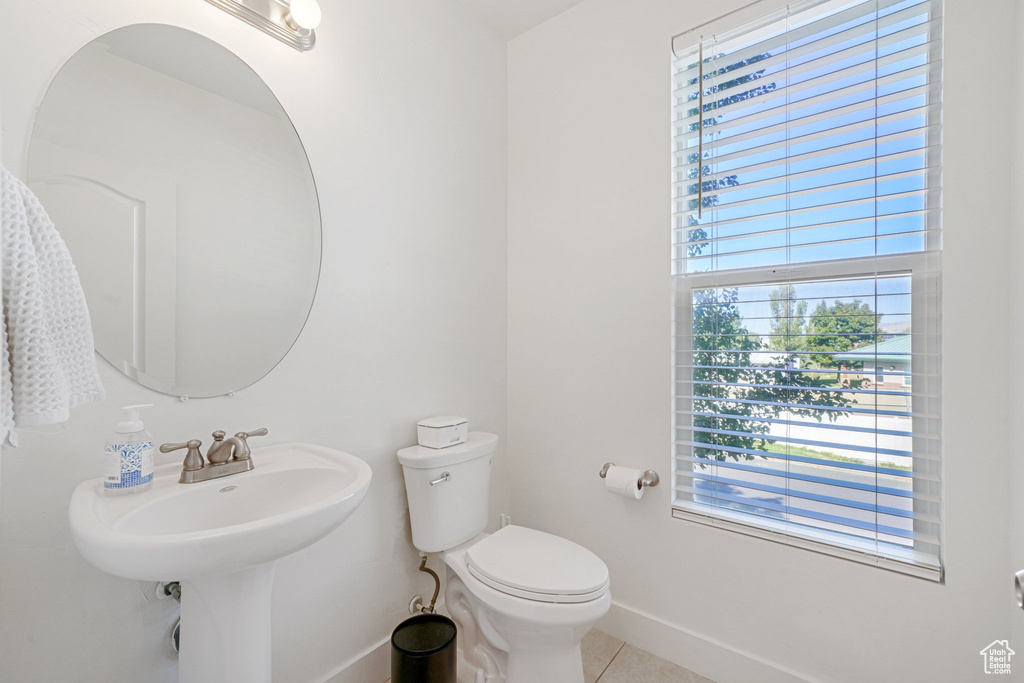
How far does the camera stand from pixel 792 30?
1.45 m

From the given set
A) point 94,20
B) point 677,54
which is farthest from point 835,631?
point 94,20

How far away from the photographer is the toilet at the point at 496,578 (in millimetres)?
1234

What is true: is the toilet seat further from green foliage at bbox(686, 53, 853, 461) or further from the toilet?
green foliage at bbox(686, 53, 853, 461)

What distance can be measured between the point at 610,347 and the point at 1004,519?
1132mm

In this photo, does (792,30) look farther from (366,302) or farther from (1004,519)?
(366,302)

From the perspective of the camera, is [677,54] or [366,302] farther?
[677,54]

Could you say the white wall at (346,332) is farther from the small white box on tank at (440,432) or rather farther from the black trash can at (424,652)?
the black trash can at (424,652)

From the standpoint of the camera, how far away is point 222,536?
2.47 ft

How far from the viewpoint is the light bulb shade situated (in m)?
1.24

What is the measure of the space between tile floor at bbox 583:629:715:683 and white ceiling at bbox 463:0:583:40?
2510mm

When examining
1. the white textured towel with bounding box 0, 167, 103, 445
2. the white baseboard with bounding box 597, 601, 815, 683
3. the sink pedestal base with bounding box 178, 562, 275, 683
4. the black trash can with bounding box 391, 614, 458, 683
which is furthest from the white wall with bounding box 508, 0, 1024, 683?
the white textured towel with bounding box 0, 167, 103, 445

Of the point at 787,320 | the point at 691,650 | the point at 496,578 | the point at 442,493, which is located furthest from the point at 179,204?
the point at 691,650

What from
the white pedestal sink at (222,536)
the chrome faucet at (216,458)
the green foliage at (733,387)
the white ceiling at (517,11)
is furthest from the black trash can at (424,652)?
the white ceiling at (517,11)

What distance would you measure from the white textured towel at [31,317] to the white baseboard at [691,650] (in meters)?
1.80
